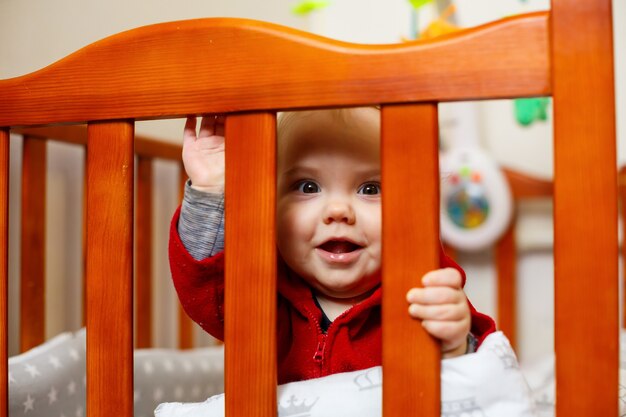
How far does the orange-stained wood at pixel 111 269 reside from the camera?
0.57 metres

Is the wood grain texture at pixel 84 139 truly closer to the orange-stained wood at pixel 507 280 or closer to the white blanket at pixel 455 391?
the white blanket at pixel 455 391

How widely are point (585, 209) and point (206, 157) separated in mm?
340

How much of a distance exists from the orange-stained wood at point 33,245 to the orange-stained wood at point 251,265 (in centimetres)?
66

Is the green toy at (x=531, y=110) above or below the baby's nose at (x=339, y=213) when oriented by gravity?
above

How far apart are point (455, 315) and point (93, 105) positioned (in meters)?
0.36

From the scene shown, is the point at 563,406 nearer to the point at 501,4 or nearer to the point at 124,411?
the point at 124,411

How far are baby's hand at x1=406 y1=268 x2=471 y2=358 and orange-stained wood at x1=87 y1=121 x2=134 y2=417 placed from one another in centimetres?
25

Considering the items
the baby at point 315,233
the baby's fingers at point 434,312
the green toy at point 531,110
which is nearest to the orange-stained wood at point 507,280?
the green toy at point 531,110

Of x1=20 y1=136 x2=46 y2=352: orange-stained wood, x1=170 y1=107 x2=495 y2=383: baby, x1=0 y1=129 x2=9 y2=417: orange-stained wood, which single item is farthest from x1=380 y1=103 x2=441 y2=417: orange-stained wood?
x1=20 y1=136 x2=46 y2=352: orange-stained wood

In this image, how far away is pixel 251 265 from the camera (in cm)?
53

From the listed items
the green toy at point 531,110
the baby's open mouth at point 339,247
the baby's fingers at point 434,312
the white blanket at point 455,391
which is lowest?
the white blanket at point 455,391

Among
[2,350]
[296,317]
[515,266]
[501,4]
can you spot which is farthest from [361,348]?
[501,4]

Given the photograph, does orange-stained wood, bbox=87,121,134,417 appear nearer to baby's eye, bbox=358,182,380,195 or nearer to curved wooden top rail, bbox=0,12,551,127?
curved wooden top rail, bbox=0,12,551,127

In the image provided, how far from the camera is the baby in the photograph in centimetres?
64
